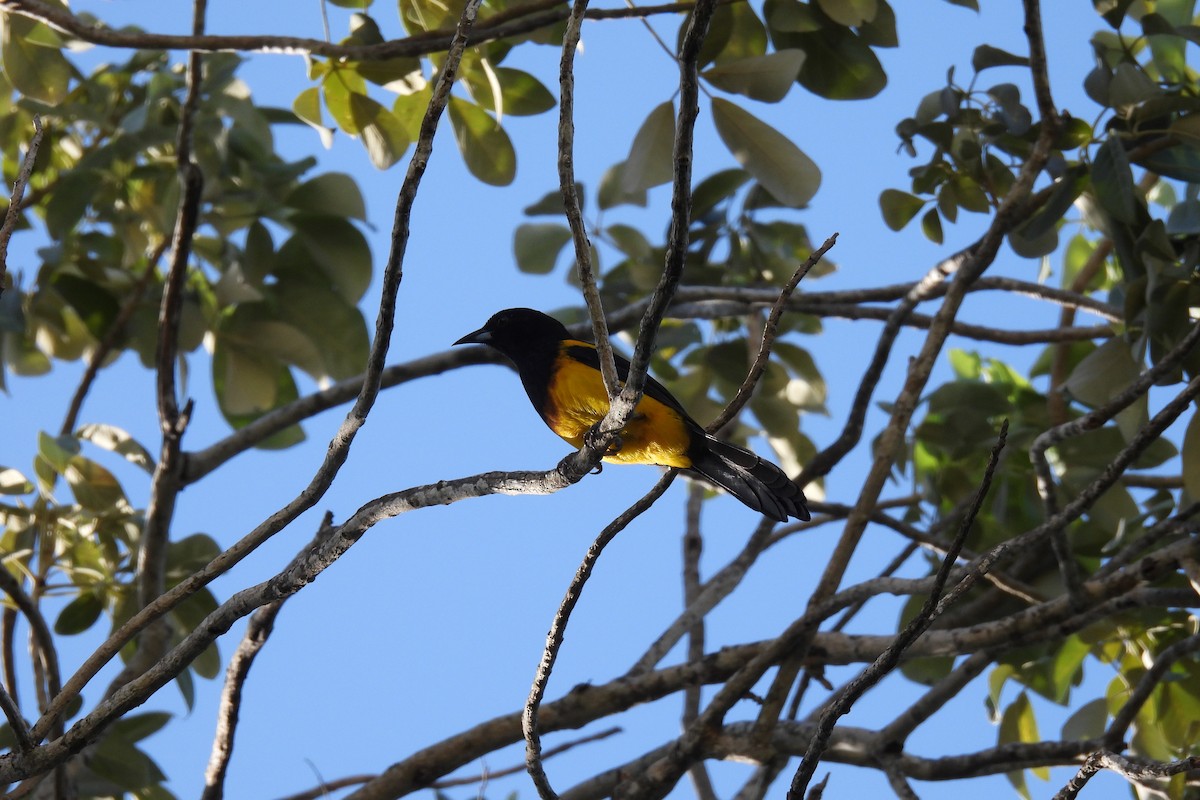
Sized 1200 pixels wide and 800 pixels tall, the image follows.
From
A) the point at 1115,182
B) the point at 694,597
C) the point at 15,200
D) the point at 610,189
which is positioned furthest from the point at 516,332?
the point at 15,200

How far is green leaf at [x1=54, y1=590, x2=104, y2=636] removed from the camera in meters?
3.94

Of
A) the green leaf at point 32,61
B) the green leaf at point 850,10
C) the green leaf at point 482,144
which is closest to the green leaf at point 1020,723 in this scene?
the green leaf at point 850,10

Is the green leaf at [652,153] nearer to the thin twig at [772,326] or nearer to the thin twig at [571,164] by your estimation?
the thin twig at [772,326]

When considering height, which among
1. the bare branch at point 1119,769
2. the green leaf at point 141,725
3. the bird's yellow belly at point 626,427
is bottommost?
the bare branch at point 1119,769

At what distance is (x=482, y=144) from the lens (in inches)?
160

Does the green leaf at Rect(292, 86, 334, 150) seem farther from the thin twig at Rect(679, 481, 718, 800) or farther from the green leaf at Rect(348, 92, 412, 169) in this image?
the thin twig at Rect(679, 481, 718, 800)

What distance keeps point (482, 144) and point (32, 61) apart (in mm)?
1558

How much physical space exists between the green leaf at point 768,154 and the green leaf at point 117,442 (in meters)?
2.19

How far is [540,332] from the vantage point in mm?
3945

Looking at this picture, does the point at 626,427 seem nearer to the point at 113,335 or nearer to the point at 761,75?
the point at 761,75

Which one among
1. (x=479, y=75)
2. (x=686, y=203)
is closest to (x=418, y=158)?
(x=686, y=203)

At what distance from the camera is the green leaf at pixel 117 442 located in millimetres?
4012

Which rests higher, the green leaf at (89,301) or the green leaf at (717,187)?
the green leaf at (717,187)

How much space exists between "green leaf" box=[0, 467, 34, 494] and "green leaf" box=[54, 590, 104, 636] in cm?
44
